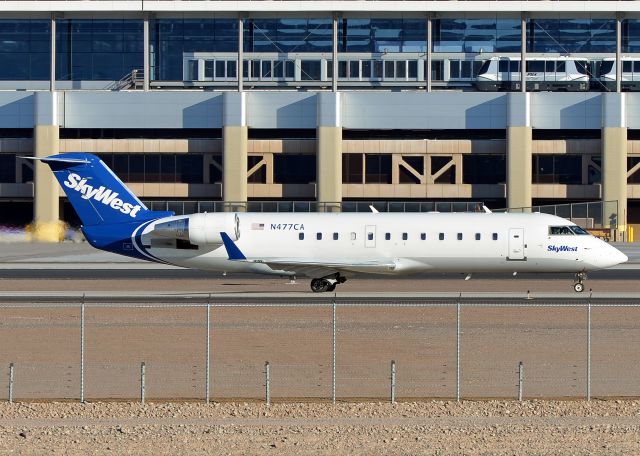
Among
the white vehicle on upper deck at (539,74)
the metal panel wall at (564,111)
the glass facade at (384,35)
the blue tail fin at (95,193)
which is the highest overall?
the glass facade at (384,35)

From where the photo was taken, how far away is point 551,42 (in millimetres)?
106125

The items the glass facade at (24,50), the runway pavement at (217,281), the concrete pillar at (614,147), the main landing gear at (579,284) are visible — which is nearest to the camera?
the main landing gear at (579,284)

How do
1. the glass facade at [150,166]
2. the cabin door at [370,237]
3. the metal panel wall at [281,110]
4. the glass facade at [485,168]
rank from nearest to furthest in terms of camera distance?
the cabin door at [370,237]
the metal panel wall at [281,110]
the glass facade at [485,168]
the glass facade at [150,166]

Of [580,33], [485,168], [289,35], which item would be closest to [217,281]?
[485,168]

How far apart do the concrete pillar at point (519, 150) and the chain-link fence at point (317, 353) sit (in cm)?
4615

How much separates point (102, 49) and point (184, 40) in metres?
9.61

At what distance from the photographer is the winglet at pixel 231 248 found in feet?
149

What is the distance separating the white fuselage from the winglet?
0.25 meters

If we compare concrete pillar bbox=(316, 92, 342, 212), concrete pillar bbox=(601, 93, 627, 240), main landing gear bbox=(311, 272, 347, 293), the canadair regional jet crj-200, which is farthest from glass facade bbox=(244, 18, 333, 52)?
main landing gear bbox=(311, 272, 347, 293)

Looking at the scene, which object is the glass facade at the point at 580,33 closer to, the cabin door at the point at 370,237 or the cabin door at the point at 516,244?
the cabin door at the point at 516,244

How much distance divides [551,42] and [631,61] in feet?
28.7

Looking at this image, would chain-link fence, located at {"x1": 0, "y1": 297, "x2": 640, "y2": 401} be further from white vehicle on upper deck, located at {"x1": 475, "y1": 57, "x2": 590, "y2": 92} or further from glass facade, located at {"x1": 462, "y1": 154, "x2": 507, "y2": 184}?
white vehicle on upper deck, located at {"x1": 475, "y1": 57, "x2": 590, "y2": 92}

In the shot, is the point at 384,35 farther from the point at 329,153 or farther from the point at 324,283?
the point at 324,283

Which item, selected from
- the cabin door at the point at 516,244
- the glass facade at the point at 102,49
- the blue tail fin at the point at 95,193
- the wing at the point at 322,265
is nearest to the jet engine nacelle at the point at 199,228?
the blue tail fin at the point at 95,193
